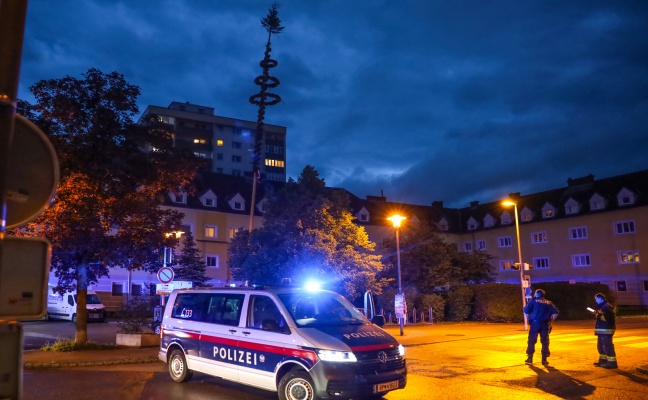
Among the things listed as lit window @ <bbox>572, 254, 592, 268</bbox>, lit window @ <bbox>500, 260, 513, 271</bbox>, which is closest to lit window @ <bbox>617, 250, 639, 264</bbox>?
Answer: lit window @ <bbox>572, 254, 592, 268</bbox>

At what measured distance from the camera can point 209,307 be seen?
10.7m

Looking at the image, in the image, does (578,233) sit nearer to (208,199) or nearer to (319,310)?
(208,199)

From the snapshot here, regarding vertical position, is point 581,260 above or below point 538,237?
below

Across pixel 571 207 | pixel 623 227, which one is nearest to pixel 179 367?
pixel 623 227

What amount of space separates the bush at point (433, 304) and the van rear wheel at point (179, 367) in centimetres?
2299

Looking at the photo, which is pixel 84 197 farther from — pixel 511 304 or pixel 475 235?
pixel 475 235

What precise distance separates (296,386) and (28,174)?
6474 millimetres

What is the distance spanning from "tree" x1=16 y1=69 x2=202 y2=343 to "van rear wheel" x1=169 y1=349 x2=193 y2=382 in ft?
20.1

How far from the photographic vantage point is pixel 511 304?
3178cm

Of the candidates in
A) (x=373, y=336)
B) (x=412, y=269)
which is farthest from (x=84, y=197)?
(x=412, y=269)

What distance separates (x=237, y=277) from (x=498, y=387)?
21.9 metres

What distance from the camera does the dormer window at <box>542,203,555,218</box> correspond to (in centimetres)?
5572

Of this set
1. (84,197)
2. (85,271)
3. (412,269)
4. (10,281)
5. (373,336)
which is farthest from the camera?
(412,269)

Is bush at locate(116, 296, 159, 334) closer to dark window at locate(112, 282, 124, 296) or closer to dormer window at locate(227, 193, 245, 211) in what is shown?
dark window at locate(112, 282, 124, 296)
